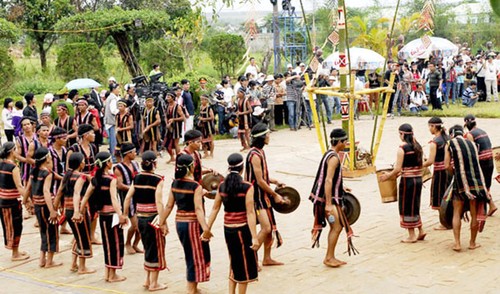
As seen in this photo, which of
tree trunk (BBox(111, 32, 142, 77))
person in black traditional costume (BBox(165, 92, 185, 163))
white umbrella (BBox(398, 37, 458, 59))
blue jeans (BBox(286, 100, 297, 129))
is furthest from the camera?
tree trunk (BBox(111, 32, 142, 77))

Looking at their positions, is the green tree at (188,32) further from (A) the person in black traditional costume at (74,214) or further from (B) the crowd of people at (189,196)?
(A) the person in black traditional costume at (74,214)

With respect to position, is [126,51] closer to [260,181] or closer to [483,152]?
[483,152]

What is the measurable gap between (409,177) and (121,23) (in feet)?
61.5

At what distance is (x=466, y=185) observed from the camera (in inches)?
357

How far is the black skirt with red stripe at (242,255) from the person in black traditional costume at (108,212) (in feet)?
5.48

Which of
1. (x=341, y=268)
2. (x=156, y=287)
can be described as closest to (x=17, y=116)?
(x=156, y=287)

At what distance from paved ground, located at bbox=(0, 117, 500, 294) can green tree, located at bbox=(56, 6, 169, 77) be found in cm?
1536

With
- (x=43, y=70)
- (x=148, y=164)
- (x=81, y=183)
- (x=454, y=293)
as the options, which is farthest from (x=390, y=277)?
(x=43, y=70)

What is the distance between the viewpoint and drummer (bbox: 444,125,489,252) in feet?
29.8

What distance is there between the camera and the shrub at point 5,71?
2556cm

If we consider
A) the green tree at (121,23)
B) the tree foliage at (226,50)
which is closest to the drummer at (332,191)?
the green tree at (121,23)

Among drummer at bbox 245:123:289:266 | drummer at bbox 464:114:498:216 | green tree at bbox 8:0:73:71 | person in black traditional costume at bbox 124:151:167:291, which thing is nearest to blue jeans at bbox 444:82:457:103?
drummer at bbox 464:114:498:216

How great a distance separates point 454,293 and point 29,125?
22.4 feet

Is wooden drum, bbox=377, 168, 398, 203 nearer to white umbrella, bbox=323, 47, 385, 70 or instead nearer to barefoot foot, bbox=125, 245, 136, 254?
barefoot foot, bbox=125, 245, 136, 254
